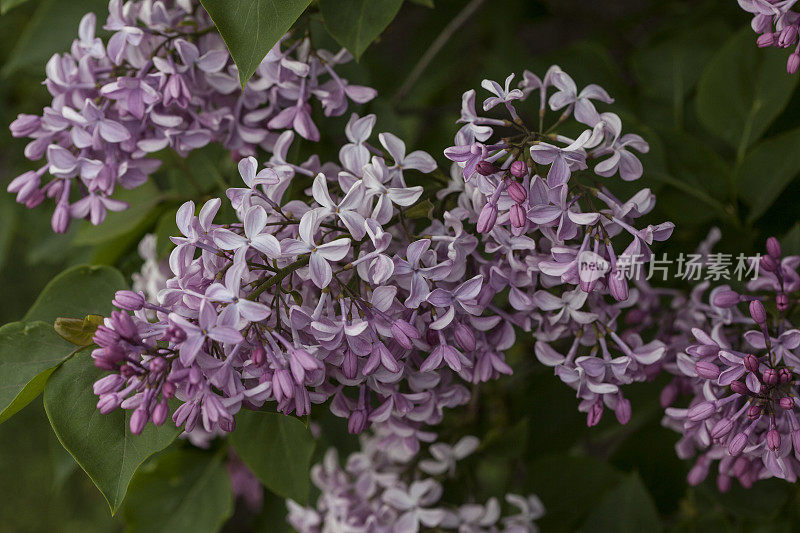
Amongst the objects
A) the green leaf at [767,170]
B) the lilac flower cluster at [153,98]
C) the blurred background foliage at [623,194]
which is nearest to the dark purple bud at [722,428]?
the blurred background foliage at [623,194]

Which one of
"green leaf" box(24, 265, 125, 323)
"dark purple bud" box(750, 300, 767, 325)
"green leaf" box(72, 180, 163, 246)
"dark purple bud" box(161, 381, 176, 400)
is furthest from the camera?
"green leaf" box(72, 180, 163, 246)

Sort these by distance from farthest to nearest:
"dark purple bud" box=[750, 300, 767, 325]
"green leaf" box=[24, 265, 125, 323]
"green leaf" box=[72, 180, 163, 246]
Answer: "green leaf" box=[72, 180, 163, 246] → "green leaf" box=[24, 265, 125, 323] → "dark purple bud" box=[750, 300, 767, 325]

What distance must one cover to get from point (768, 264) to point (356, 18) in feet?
1.43

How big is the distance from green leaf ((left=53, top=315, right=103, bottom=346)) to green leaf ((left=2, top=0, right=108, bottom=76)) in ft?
1.44

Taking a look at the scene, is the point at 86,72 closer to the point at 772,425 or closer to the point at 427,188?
the point at 427,188

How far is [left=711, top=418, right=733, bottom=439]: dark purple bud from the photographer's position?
62 centimetres

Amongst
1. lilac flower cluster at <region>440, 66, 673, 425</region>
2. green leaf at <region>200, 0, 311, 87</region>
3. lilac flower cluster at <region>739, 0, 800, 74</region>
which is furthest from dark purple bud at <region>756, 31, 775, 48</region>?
green leaf at <region>200, 0, 311, 87</region>

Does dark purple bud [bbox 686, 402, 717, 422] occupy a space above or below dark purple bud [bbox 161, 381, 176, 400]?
below

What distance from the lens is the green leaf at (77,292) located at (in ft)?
2.39

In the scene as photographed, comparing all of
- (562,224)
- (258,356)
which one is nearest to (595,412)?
(562,224)

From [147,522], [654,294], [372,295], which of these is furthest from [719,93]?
[147,522]

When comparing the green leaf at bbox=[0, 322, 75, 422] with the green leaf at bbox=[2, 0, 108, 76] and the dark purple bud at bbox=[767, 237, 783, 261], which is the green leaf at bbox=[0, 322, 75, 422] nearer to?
the green leaf at bbox=[2, 0, 108, 76]

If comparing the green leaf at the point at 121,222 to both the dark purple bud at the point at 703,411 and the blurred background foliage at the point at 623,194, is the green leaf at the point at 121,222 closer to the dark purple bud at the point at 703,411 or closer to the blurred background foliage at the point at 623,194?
the blurred background foliage at the point at 623,194

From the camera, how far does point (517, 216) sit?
0.54 meters
